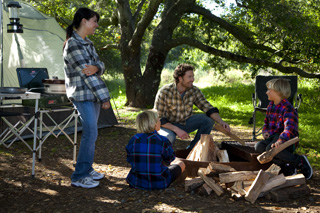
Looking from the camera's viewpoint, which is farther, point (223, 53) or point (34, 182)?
point (223, 53)

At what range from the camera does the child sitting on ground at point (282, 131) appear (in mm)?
4020

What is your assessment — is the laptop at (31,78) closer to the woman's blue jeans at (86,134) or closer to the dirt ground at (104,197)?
the dirt ground at (104,197)

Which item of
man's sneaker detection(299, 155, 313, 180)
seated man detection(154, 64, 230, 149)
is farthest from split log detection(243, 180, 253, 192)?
seated man detection(154, 64, 230, 149)

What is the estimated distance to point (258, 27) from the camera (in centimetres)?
919

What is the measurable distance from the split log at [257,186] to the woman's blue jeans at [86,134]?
4.93 feet

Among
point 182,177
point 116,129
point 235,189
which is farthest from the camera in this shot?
point 116,129

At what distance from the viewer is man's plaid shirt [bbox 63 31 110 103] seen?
3.67 meters

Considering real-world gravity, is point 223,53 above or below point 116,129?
above

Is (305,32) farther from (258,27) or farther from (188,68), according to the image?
(188,68)

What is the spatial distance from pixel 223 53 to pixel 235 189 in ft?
22.8

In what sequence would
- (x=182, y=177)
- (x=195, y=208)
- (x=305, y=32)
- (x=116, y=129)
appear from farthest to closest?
(x=305, y=32) → (x=116, y=129) → (x=182, y=177) → (x=195, y=208)

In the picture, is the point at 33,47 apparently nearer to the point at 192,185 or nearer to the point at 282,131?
the point at 192,185

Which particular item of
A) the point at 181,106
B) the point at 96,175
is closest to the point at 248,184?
the point at 181,106

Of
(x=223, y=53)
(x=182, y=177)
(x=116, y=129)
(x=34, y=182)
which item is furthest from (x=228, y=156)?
(x=223, y=53)
